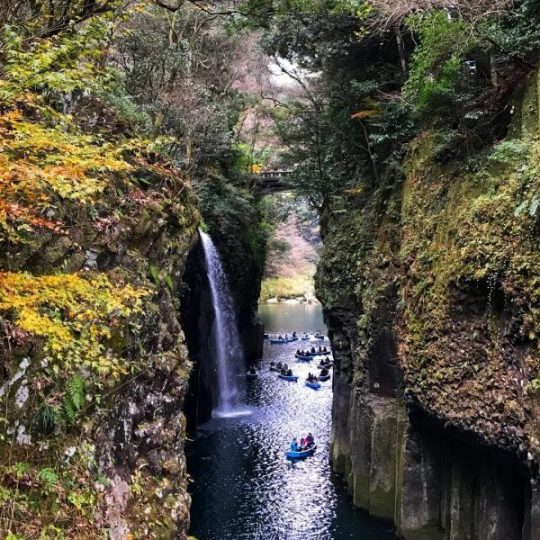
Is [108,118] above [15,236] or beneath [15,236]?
above

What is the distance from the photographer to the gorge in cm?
645

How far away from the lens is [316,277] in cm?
2230

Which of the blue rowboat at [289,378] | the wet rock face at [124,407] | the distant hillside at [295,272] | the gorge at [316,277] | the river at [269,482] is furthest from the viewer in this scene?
the distant hillside at [295,272]

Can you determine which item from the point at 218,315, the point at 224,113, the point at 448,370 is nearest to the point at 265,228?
the point at 218,315

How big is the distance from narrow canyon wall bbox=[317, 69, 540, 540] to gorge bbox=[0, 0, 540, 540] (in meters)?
0.06

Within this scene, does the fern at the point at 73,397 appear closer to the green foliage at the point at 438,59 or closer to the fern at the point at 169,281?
the fern at the point at 169,281

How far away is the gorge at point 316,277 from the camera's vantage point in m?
6.45

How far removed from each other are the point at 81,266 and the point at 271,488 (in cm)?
1231

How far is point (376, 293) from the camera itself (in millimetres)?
16547

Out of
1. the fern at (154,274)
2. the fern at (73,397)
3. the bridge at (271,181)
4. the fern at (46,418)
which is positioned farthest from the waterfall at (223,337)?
the fern at (46,418)

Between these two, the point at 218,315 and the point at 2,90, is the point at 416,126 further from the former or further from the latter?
the point at 218,315

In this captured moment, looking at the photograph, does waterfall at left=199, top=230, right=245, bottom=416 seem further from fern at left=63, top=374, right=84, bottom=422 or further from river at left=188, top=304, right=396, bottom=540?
fern at left=63, top=374, right=84, bottom=422

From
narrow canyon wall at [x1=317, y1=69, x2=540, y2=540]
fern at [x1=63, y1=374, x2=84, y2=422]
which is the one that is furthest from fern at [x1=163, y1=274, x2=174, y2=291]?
narrow canyon wall at [x1=317, y1=69, x2=540, y2=540]

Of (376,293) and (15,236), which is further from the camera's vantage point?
(376,293)
